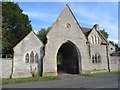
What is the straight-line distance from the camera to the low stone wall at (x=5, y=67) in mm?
24812

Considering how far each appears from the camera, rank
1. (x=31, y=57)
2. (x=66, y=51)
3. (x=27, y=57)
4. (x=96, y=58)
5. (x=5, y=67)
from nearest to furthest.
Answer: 1. (x=5, y=67)
2. (x=27, y=57)
3. (x=31, y=57)
4. (x=96, y=58)
5. (x=66, y=51)

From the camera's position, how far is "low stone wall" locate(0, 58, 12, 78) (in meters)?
24.8

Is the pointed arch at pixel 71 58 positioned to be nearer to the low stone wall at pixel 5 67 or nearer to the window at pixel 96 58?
the window at pixel 96 58

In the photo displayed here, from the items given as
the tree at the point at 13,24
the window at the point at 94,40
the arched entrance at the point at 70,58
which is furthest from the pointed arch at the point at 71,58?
the tree at the point at 13,24

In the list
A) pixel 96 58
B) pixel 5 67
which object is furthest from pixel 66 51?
pixel 5 67

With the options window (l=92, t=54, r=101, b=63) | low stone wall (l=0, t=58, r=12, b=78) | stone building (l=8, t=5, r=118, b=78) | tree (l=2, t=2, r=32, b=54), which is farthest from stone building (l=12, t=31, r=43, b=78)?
tree (l=2, t=2, r=32, b=54)

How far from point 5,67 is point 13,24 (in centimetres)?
1930

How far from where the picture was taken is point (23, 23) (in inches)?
1690

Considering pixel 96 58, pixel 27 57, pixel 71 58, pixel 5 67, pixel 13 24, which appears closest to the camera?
pixel 5 67

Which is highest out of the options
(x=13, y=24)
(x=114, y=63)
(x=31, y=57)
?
(x=13, y=24)

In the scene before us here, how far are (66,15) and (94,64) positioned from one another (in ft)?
34.8

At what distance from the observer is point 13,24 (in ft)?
138

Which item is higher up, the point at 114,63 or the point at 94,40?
the point at 94,40

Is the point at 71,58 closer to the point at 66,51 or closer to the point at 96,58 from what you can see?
the point at 66,51
